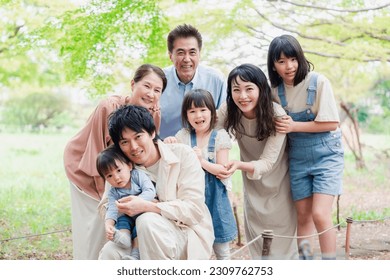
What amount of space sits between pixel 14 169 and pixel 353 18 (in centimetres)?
775

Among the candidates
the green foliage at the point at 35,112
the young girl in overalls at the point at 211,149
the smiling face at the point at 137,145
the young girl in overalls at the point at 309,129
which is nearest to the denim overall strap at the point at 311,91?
the young girl in overalls at the point at 309,129

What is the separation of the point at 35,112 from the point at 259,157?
15.3 metres

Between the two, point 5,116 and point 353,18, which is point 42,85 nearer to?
point 5,116

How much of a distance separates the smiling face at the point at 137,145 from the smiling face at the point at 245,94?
25.2 inches

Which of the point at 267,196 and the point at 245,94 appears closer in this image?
the point at 245,94

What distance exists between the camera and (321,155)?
339cm

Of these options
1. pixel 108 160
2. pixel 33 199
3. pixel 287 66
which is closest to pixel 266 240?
pixel 108 160

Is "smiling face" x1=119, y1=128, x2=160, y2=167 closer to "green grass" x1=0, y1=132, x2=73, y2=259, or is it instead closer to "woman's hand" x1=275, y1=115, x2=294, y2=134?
"woman's hand" x1=275, y1=115, x2=294, y2=134

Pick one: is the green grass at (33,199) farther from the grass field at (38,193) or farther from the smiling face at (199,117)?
the smiling face at (199,117)

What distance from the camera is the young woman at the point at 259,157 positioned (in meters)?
3.25

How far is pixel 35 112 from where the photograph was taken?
1777 centimetres

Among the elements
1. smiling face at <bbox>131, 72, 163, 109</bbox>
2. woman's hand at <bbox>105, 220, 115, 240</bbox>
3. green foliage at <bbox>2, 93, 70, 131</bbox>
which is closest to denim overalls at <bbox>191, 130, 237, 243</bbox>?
smiling face at <bbox>131, 72, 163, 109</bbox>

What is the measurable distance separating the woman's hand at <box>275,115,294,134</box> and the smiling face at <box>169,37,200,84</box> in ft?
2.41

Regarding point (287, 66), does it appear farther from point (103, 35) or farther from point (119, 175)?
point (103, 35)
